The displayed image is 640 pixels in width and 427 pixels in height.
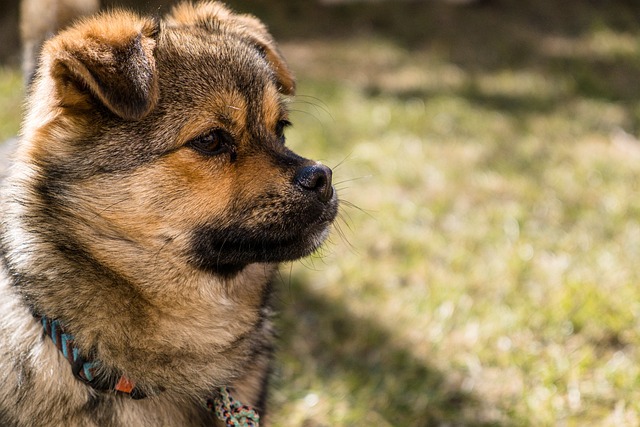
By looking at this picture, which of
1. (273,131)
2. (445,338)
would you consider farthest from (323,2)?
(273,131)

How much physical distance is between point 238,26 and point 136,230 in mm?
1050

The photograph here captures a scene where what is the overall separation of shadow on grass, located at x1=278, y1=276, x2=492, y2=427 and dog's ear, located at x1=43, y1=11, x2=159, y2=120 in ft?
5.98

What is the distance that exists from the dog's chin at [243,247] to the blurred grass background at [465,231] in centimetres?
→ 105

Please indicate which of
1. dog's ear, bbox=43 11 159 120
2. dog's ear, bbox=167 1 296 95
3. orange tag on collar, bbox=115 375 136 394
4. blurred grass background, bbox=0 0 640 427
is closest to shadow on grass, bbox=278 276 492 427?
blurred grass background, bbox=0 0 640 427

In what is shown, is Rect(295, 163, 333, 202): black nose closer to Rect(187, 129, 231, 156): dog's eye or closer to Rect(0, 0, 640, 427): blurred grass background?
Rect(187, 129, 231, 156): dog's eye

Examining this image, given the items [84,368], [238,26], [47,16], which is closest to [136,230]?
[84,368]

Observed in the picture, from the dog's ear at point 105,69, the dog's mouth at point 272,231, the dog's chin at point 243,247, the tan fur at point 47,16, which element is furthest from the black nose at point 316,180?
the tan fur at point 47,16

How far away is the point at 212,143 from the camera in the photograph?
8.13ft

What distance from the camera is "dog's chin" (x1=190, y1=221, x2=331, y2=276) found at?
2.45 m

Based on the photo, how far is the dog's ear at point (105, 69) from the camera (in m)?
2.21

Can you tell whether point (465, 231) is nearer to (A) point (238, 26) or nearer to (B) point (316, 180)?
(A) point (238, 26)

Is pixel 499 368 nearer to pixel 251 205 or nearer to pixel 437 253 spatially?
pixel 437 253

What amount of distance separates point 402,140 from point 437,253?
1868mm

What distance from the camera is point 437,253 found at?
15.5 ft
